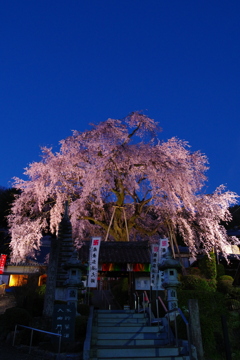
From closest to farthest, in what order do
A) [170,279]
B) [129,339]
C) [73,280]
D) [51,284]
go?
[129,339] → [170,279] → [73,280] → [51,284]

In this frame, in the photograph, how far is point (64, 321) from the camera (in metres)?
9.22

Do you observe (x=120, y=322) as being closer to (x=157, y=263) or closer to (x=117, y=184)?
(x=157, y=263)

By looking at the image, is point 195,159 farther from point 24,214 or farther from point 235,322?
point 24,214

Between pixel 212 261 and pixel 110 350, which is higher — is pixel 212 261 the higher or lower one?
the higher one

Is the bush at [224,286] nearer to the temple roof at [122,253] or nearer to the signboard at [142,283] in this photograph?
the signboard at [142,283]

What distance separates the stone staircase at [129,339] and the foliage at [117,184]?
955cm

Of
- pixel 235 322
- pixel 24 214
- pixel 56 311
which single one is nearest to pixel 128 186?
pixel 24 214

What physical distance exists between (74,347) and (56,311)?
1.26m

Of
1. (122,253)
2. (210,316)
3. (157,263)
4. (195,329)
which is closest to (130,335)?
(195,329)

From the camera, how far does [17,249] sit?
19.9m

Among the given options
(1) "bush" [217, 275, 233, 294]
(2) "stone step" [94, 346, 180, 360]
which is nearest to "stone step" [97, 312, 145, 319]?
(2) "stone step" [94, 346, 180, 360]

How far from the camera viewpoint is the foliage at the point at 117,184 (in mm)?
20250

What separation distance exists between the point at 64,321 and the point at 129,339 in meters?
2.25

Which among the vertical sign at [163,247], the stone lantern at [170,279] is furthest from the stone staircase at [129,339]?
the vertical sign at [163,247]
